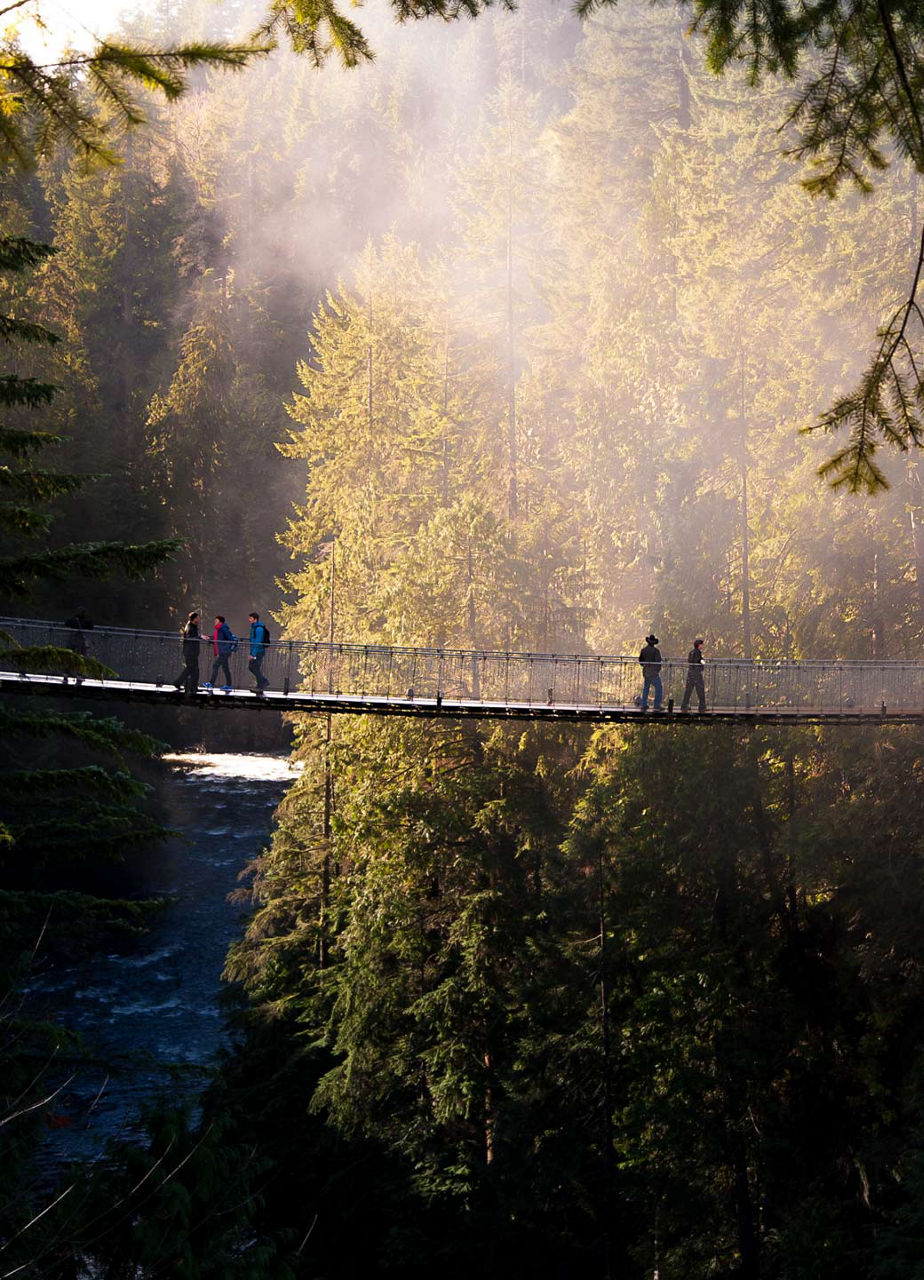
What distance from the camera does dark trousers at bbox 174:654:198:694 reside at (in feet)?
50.9

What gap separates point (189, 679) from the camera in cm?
1623

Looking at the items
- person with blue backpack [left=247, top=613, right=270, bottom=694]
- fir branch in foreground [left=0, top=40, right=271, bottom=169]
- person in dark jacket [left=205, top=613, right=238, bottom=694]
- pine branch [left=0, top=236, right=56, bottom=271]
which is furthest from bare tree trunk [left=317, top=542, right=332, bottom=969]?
fir branch in foreground [left=0, top=40, right=271, bottom=169]

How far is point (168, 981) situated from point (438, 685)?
1276 centimetres

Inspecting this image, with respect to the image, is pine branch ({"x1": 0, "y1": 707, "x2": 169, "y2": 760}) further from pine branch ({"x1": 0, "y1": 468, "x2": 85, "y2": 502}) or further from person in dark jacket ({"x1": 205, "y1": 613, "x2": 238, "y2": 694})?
person in dark jacket ({"x1": 205, "y1": 613, "x2": 238, "y2": 694})

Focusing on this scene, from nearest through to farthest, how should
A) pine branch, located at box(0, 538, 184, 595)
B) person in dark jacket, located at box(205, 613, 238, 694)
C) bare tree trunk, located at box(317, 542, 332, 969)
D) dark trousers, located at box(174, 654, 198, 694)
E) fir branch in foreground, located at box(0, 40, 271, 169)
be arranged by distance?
1. fir branch in foreground, located at box(0, 40, 271, 169)
2. pine branch, located at box(0, 538, 184, 595)
3. dark trousers, located at box(174, 654, 198, 694)
4. person in dark jacket, located at box(205, 613, 238, 694)
5. bare tree trunk, located at box(317, 542, 332, 969)

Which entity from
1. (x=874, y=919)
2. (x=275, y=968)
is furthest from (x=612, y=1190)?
(x=275, y=968)

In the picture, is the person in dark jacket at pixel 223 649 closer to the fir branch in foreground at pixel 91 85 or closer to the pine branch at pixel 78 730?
the pine branch at pixel 78 730

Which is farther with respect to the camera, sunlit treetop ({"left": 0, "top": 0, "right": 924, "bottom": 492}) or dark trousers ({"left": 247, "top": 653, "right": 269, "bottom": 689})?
dark trousers ({"left": 247, "top": 653, "right": 269, "bottom": 689})

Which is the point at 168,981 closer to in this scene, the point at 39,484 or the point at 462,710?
the point at 462,710

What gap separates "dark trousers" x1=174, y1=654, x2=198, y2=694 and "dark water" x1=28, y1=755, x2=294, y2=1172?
11.3 ft

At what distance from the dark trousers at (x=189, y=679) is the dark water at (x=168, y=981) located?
3449 mm

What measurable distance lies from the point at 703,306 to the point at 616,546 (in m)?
8.70

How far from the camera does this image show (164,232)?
57.2m

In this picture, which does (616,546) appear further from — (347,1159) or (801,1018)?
(347,1159)
